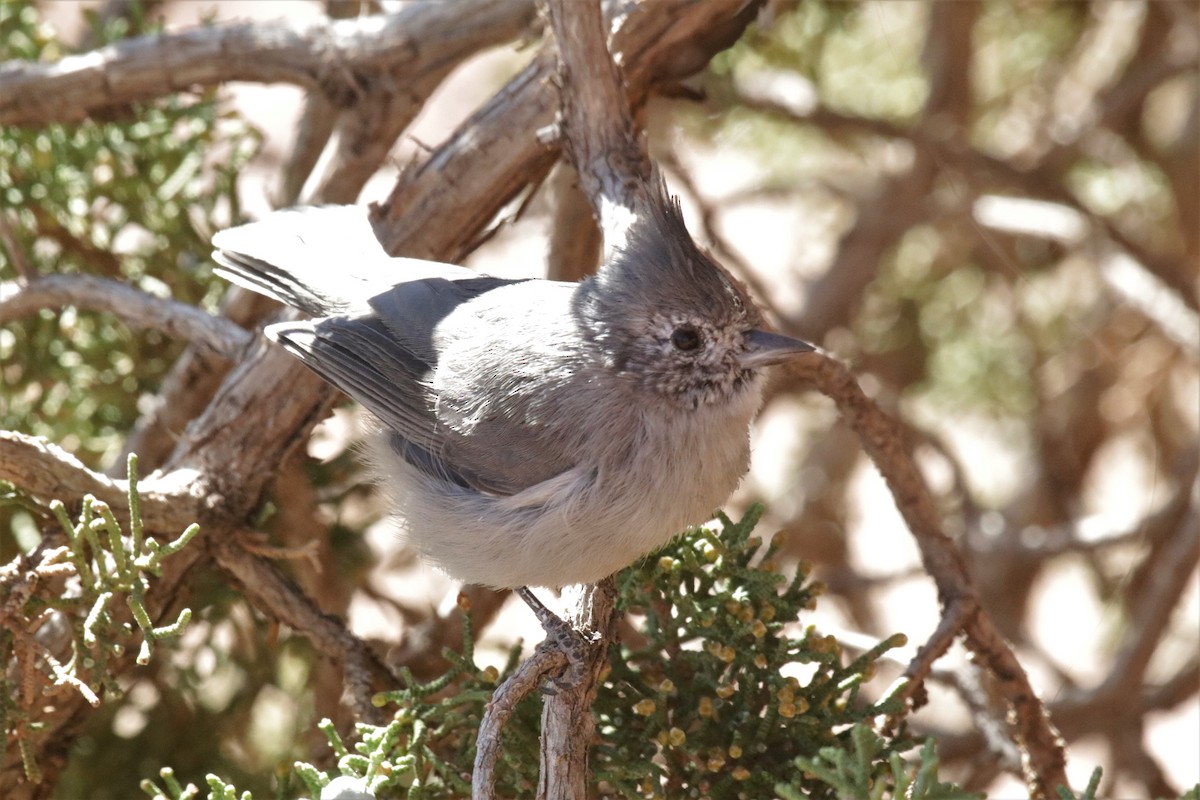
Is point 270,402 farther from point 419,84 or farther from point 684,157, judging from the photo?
point 684,157

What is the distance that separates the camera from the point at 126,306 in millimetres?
2693

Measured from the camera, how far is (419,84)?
2.91m

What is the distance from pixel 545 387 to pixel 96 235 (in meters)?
1.58

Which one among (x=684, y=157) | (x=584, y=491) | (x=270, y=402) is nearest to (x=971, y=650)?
(x=584, y=491)

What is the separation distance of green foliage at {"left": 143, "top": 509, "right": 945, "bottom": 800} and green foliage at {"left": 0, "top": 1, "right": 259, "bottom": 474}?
136cm

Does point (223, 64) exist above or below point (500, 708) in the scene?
Answer: above

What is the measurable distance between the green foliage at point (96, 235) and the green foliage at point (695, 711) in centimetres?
136

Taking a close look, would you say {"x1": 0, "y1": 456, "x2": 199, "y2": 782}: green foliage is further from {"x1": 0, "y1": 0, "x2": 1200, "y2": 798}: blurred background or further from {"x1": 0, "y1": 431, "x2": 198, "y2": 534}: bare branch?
{"x1": 0, "y1": 0, "x2": 1200, "y2": 798}: blurred background

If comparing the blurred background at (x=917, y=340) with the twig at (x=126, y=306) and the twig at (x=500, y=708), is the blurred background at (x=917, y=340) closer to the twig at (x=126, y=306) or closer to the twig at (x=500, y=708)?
the twig at (x=126, y=306)

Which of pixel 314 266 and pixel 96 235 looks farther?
pixel 96 235

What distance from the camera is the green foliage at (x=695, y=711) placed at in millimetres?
2047

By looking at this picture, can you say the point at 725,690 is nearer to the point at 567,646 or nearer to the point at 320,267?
the point at 567,646

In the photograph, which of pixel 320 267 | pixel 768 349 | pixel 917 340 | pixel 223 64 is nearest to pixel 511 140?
pixel 320 267

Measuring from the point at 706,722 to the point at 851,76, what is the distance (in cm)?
347
